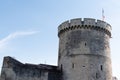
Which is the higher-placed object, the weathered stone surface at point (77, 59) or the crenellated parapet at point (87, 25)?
the crenellated parapet at point (87, 25)

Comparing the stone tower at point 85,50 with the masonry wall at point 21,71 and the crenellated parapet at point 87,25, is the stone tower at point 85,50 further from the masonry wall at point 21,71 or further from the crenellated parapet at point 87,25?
the masonry wall at point 21,71

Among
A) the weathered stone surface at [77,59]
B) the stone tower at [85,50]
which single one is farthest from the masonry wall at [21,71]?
the stone tower at [85,50]

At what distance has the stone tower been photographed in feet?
71.2

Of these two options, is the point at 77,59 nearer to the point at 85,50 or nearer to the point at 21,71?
the point at 85,50

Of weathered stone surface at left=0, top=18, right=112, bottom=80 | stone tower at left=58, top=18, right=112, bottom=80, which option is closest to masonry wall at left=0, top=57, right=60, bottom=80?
weathered stone surface at left=0, top=18, right=112, bottom=80

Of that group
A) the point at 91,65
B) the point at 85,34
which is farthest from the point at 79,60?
the point at 85,34

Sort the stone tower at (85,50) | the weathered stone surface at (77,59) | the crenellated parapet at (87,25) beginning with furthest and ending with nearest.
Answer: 1. the crenellated parapet at (87,25)
2. the stone tower at (85,50)
3. the weathered stone surface at (77,59)

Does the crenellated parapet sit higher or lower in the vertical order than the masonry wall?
higher

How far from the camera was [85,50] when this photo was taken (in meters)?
22.2

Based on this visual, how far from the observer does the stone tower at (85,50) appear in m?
21.7

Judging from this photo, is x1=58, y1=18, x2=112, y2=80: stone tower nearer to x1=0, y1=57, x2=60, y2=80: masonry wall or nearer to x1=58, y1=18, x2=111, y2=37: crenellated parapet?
x1=58, y1=18, x2=111, y2=37: crenellated parapet

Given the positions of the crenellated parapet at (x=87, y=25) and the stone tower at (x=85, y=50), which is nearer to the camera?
the stone tower at (x=85, y=50)

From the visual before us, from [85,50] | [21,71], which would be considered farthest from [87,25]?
[21,71]

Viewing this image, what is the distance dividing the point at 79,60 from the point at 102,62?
85.9 inches
